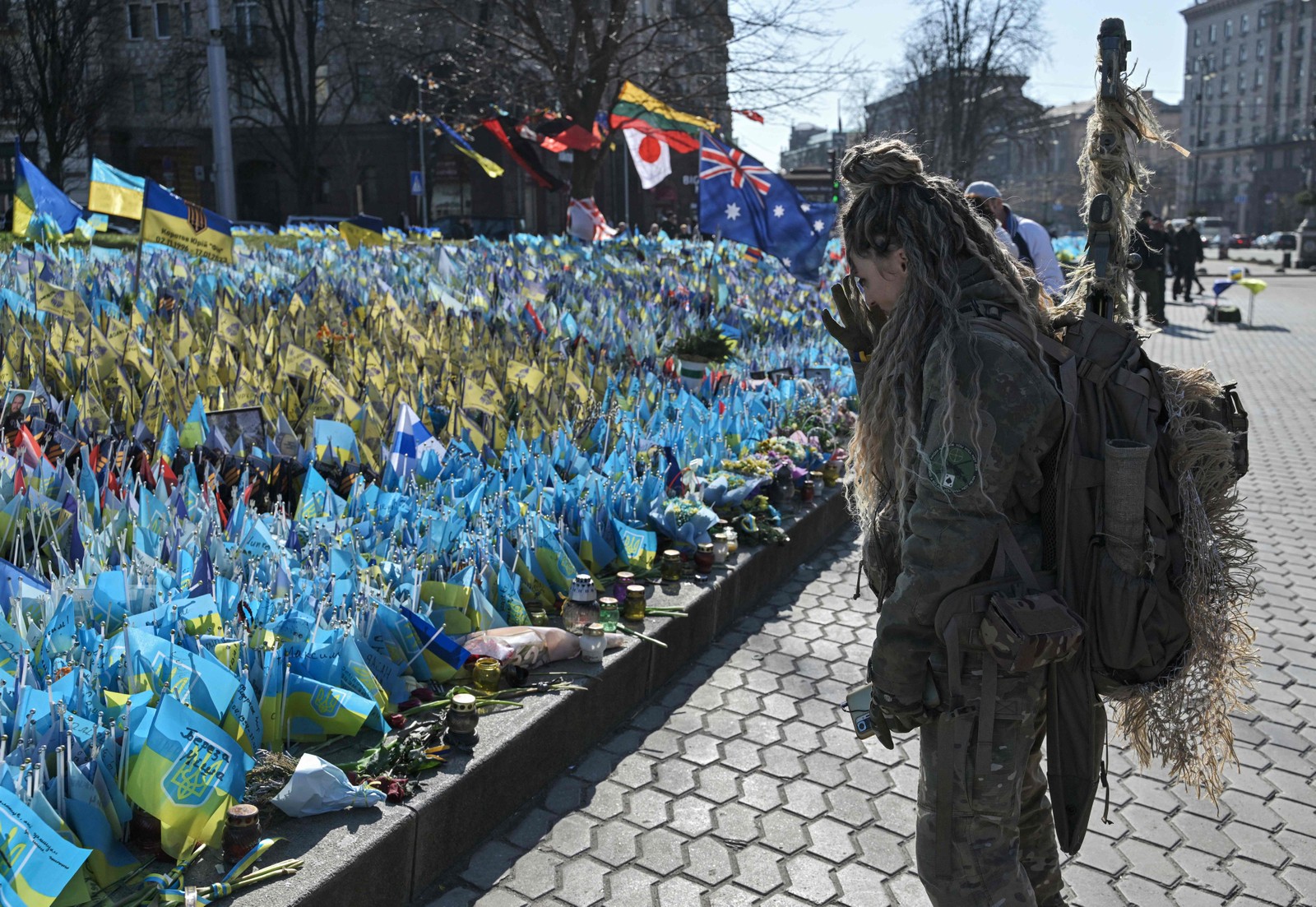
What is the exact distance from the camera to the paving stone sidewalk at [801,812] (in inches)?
123

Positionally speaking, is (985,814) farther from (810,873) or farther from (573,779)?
(573,779)

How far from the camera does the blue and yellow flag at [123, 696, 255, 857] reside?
2.53m

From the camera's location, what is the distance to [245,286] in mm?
9695

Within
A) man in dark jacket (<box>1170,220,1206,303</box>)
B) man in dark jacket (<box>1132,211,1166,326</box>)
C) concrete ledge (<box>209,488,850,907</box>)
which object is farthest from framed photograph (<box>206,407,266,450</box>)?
man in dark jacket (<box>1170,220,1206,303</box>)

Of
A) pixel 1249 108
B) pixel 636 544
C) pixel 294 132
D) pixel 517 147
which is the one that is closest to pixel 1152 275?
pixel 517 147

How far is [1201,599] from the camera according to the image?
2.25m

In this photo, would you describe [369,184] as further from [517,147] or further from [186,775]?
[186,775]

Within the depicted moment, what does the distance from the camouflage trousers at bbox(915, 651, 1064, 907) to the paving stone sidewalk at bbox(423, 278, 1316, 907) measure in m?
0.90

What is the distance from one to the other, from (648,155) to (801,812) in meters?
16.4

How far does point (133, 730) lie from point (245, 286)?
772cm

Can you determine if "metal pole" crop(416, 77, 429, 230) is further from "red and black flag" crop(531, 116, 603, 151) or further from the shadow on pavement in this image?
the shadow on pavement

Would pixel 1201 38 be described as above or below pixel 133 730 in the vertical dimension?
above

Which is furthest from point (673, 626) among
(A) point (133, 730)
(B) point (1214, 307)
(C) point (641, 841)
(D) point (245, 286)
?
(B) point (1214, 307)

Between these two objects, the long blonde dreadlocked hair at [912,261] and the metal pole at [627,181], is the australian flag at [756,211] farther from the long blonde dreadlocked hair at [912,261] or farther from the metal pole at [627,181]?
the long blonde dreadlocked hair at [912,261]
